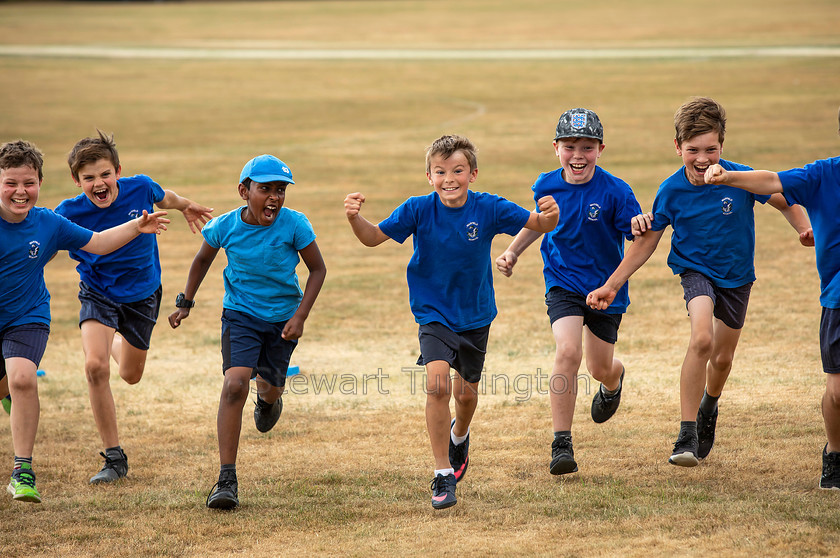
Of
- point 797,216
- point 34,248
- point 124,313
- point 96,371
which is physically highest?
point 797,216

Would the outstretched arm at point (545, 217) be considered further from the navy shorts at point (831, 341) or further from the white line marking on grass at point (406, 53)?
the white line marking on grass at point (406, 53)

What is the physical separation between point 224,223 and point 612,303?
2.45m

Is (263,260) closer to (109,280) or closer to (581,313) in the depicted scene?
(109,280)

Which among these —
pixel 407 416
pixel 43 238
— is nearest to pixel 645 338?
pixel 407 416

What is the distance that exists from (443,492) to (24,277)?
2773mm

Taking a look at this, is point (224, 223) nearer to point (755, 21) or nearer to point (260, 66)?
point (260, 66)

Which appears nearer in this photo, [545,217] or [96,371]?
[545,217]

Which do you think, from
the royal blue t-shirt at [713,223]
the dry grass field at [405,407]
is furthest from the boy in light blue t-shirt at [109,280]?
the royal blue t-shirt at [713,223]

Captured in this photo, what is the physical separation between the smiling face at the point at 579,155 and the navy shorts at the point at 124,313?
2.90 m

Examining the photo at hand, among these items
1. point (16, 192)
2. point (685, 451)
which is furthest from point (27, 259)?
point (685, 451)

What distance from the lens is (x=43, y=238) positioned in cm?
588

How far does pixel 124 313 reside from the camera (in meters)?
6.68

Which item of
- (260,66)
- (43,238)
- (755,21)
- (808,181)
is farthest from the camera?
(755,21)

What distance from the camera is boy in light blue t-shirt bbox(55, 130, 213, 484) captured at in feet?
20.7
